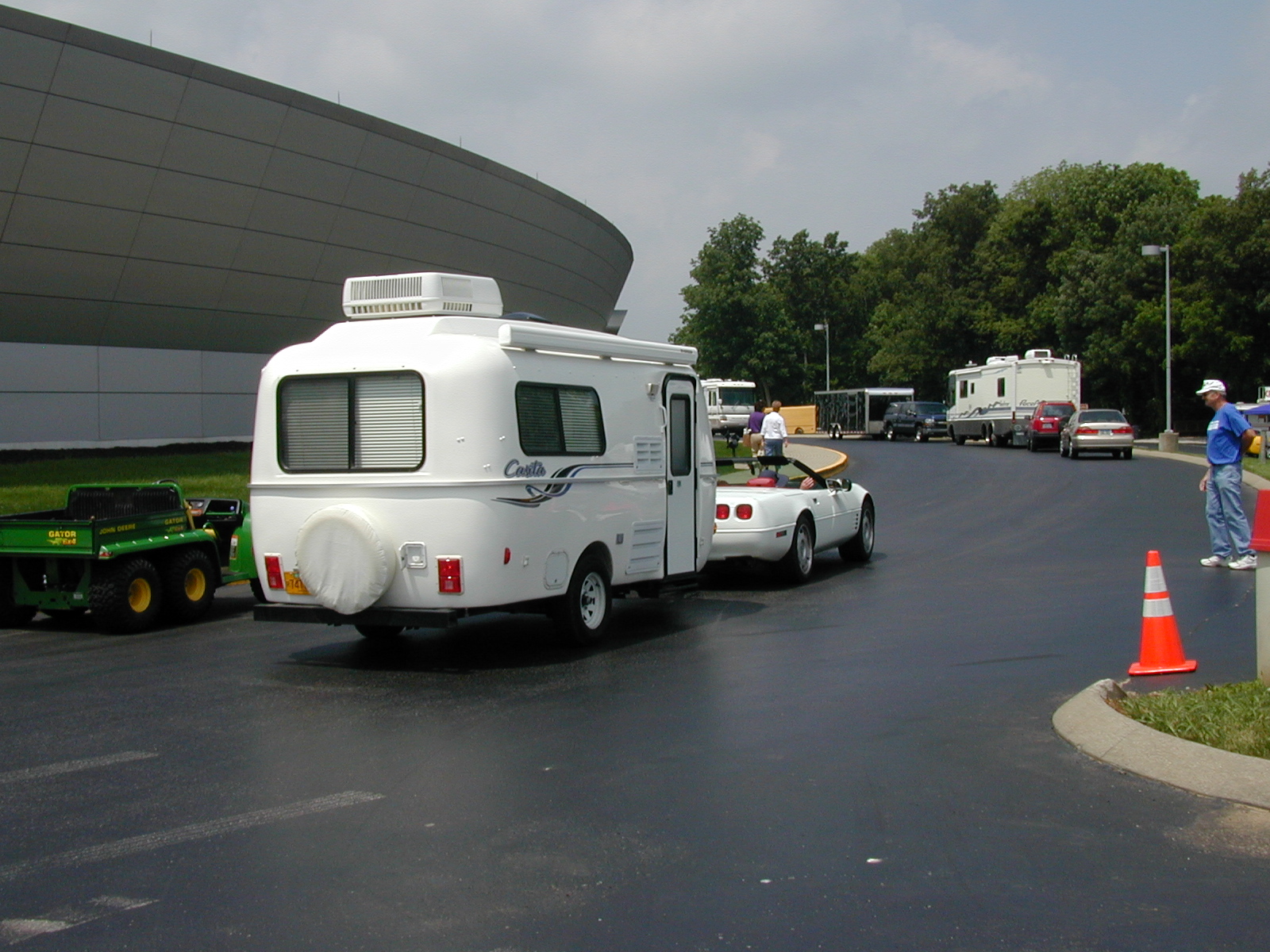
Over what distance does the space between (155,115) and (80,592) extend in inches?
737

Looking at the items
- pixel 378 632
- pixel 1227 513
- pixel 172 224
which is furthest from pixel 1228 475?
pixel 172 224

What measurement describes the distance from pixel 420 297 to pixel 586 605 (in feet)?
9.01

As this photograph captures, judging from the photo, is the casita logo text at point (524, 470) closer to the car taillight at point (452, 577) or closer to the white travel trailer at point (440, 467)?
the white travel trailer at point (440, 467)

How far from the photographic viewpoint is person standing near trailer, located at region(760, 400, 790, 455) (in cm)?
2595

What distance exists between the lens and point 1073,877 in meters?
4.86

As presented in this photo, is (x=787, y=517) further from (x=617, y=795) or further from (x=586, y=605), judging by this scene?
(x=617, y=795)

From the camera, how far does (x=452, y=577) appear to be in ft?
29.6

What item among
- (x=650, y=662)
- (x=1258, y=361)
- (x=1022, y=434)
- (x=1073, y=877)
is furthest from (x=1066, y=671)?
(x=1258, y=361)

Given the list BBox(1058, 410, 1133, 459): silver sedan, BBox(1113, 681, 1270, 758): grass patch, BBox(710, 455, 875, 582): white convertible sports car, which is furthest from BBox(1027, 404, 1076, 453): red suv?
BBox(1113, 681, 1270, 758): grass patch

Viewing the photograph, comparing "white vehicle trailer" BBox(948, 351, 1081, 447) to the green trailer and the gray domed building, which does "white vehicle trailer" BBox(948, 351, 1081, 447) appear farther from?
the green trailer

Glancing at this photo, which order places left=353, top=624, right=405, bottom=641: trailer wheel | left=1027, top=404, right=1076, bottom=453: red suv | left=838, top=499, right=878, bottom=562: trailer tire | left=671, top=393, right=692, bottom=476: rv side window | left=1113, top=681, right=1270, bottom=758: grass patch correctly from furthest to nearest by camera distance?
left=1027, top=404, right=1076, bottom=453: red suv → left=838, top=499, right=878, bottom=562: trailer tire → left=671, top=393, right=692, bottom=476: rv side window → left=353, top=624, right=405, bottom=641: trailer wheel → left=1113, top=681, right=1270, bottom=758: grass patch

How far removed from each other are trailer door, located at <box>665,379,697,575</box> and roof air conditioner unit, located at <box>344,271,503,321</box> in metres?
2.17

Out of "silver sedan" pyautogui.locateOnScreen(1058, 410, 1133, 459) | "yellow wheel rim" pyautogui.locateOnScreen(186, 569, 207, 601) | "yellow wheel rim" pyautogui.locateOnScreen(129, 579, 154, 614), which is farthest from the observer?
"silver sedan" pyautogui.locateOnScreen(1058, 410, 1133, 459)

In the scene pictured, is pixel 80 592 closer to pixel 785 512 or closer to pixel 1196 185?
pixel 785 512
